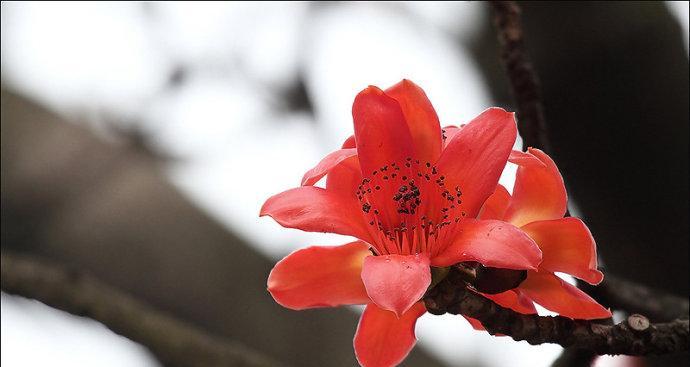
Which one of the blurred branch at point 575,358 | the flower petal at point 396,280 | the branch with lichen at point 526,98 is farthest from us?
the branch with lichen at point 526,98

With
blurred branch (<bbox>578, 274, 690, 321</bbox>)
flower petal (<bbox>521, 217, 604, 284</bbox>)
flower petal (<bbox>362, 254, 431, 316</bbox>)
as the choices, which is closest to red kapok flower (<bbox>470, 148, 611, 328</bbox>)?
flower petal (<bbox>521, 217, 604, 284</bbox>)

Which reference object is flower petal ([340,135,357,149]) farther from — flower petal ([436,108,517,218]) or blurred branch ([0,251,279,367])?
blurred branch ([0,251,279,367])

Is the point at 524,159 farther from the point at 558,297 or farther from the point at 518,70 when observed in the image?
the point at 518,70

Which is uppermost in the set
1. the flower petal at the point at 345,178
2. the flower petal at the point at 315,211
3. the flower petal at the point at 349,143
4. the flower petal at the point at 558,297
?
the flower petal at the point at 349,143

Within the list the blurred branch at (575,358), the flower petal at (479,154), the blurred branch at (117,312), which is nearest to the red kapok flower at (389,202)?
the flower petal at (479,154)

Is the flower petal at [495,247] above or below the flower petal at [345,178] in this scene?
below

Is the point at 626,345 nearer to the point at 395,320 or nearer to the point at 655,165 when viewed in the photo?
the point at 395,320

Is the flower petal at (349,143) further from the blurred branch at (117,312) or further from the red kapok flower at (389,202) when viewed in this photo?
the blurred branch at (117,312)

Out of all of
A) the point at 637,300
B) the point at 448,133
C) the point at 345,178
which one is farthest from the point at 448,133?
the point at 637,300
